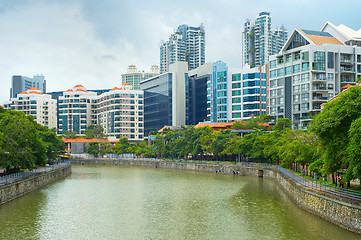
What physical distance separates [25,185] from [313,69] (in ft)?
227

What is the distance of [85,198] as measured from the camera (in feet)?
→ 194

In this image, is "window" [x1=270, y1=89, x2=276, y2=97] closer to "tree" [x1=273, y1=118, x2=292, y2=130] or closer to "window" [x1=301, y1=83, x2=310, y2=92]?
"window" [x1=301, y1=83, x2=310, y2=92]

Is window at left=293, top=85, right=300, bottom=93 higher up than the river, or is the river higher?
window at left=293, top=85, right=300, bottom=93

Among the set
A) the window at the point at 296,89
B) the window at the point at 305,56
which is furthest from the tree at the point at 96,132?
the window at the point at 305,56

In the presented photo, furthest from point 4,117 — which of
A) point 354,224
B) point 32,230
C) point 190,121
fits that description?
point 190,121

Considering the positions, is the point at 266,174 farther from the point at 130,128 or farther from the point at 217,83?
the point at 130,128

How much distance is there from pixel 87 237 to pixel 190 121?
14812cm

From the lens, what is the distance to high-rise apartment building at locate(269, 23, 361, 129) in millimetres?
103688

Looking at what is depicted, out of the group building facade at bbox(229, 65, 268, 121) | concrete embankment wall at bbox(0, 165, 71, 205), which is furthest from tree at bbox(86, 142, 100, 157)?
concrete embankment wall at bbox(0, 165, 71, 205)

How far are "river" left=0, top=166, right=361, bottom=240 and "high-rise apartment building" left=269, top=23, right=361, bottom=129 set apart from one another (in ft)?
137

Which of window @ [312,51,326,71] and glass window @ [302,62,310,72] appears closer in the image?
window @ [312,51,326,71]

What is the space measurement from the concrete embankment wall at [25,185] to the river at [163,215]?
1.03 metres

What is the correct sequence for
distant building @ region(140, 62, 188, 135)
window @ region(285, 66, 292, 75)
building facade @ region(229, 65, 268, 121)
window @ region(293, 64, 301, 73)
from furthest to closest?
1. distant building @ region(140, 62, 188, 135)
2. building facade @ region(229, 65, 268, 121)
3. window @ region(285, 66, 292, 75)
4. window @ region(293, 64, 301, 73)

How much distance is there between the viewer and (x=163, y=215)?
151ft
